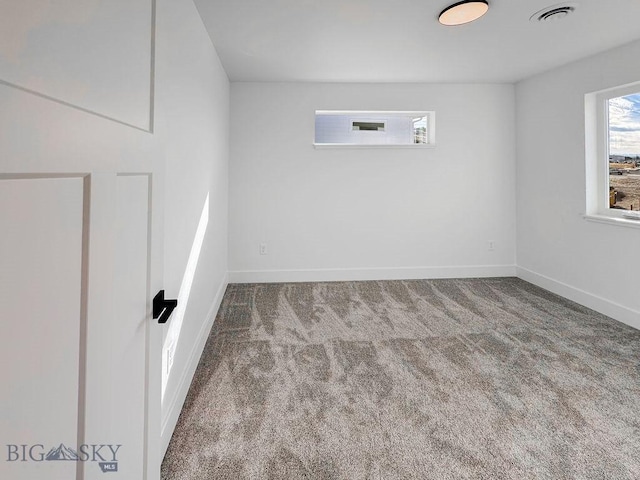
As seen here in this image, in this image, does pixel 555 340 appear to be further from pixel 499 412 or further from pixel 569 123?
pixel 569 123

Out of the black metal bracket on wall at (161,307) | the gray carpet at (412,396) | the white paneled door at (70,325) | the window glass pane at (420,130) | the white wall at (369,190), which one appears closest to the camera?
the white paneled door at (70,325)

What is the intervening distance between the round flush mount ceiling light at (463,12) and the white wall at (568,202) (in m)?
1.61

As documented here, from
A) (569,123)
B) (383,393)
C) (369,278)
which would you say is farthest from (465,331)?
(569,123)

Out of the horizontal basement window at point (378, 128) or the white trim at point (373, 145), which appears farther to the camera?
the horizontal basement window at point (378, 128)

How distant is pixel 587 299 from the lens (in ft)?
11.1

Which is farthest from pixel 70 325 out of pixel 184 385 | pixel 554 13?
pixel 554 13

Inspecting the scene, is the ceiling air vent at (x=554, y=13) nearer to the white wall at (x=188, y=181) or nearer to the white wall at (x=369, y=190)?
the white wall at (x=369, y=190)

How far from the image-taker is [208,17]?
247 centimetres

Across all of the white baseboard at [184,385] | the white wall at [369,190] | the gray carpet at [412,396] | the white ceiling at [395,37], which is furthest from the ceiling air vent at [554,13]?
the white baseboard at [184,385]

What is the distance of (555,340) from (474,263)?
1.85 meters

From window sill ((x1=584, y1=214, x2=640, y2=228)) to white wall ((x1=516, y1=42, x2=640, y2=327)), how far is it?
0.18 ft

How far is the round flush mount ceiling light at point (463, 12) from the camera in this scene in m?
2.27

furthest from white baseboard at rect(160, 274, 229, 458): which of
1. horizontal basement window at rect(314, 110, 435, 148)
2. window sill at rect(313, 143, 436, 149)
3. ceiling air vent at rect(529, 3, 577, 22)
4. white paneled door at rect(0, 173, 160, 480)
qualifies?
ceiling air vent at rect(529, 3, 577, 22)

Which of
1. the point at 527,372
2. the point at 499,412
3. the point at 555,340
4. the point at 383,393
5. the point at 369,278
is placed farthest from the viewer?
the point at 369,278
